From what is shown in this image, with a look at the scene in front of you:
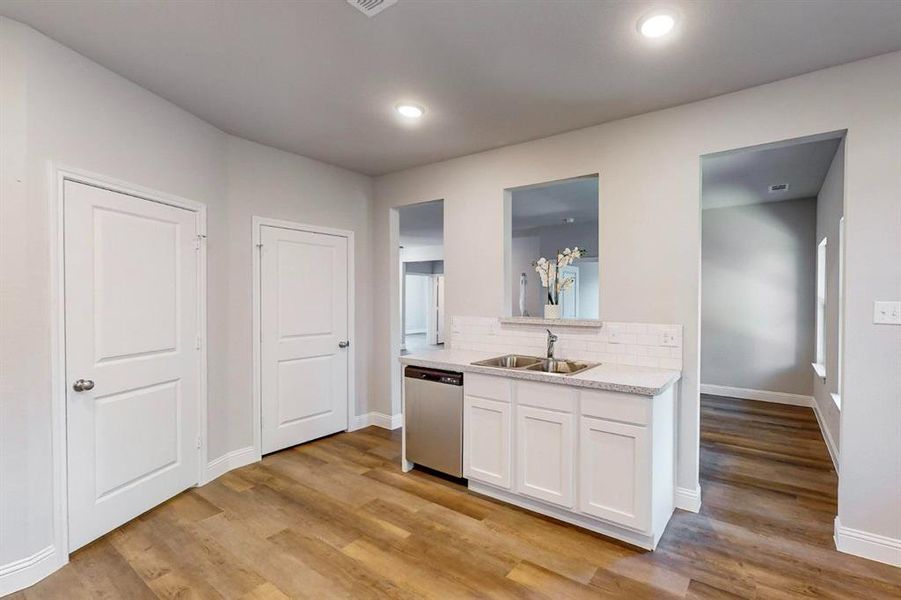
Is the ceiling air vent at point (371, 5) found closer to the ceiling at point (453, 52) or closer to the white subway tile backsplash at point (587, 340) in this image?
the ceiling at point (453, 52)

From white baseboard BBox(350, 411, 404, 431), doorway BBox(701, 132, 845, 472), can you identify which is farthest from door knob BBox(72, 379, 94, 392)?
doorway BBox(701, 132, 845, 472)

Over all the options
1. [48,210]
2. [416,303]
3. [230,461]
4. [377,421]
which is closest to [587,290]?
[377,421]

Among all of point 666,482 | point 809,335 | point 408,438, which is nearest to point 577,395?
point 666,482

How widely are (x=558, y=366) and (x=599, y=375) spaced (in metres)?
0.56

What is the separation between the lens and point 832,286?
155 inches

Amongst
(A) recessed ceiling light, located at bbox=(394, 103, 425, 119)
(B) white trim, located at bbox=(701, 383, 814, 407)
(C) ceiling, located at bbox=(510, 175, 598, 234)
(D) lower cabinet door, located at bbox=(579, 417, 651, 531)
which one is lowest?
(B) white trim, located at bbox=(701, 383, 814, 407)

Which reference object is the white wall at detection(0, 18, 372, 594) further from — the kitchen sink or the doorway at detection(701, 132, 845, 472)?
the doorway at detection(701, 132, 845, 472)

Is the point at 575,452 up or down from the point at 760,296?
down

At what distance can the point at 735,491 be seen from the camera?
299 centimetres

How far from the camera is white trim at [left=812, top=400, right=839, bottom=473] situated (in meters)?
3.43

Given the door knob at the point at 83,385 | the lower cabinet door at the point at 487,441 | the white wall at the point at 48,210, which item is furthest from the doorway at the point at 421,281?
the door knob at the point at 83,385

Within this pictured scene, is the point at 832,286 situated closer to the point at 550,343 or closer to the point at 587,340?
the point at 587,340

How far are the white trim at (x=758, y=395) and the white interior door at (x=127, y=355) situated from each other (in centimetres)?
615

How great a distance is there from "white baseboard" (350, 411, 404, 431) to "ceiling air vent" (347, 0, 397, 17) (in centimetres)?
354
